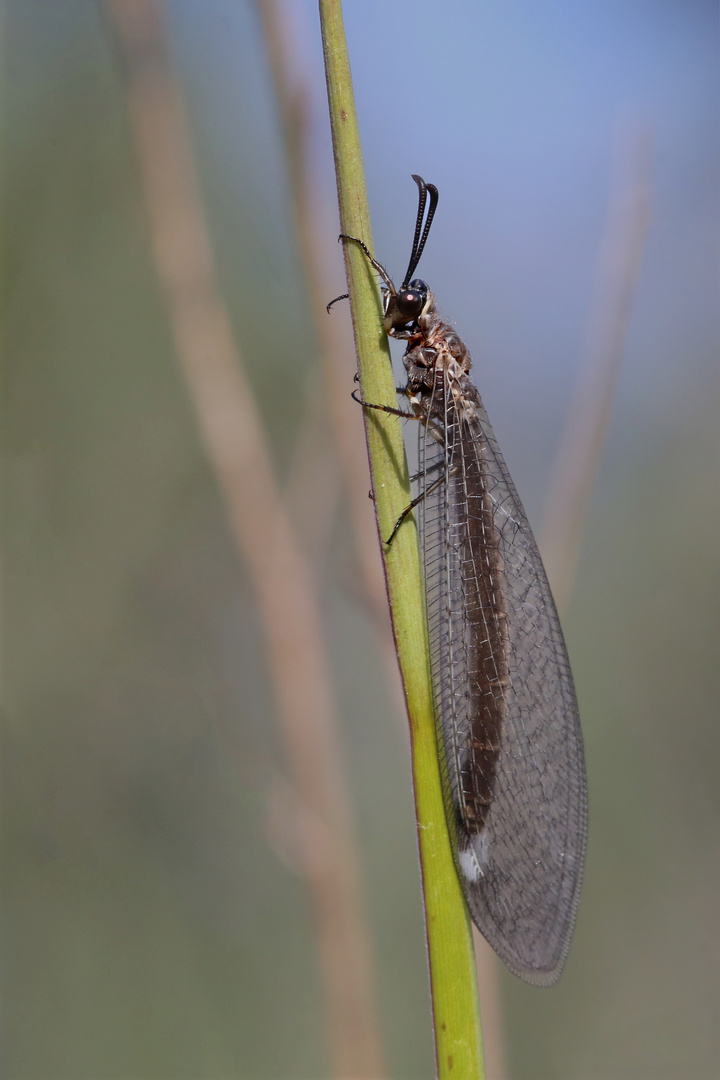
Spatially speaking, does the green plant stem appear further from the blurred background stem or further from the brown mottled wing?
the blurred background stem

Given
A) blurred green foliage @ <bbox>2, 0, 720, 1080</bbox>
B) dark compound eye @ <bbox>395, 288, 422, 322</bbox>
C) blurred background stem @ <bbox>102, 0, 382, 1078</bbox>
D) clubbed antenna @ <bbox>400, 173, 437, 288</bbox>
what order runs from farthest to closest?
blurred green foliage @ <bbox>2, 0, 720, 1080</bbox> < blurred background stem @ <bbox>102, 0, 382, 1078</bbox> < dark compound eye @ <bbox>395, 288, 422, 322</bbox> < clubbed antenna @ <bbox>400, 173, 437, 288</bbox>

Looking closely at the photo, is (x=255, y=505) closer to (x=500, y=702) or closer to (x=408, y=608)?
(x=500, y=702)

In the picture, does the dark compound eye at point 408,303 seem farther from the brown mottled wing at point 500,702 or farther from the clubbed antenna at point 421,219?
the brown mottled wing at point 500,702

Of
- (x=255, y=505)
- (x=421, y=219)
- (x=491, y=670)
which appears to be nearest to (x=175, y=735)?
(x=255, y=505)

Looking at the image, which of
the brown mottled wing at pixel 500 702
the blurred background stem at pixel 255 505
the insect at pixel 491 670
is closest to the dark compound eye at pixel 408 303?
the insect at pixel 491 670

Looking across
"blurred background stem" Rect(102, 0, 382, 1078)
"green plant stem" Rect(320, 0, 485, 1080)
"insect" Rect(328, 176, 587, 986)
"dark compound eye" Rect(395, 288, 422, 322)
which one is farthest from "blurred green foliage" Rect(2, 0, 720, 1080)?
"green plant stem" Rect(320, 0, 485, 1080)

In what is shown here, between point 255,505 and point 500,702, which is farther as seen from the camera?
point 255,505

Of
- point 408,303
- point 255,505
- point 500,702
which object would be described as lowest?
point 500,702

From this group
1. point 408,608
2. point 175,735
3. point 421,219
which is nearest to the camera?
point 408,608
